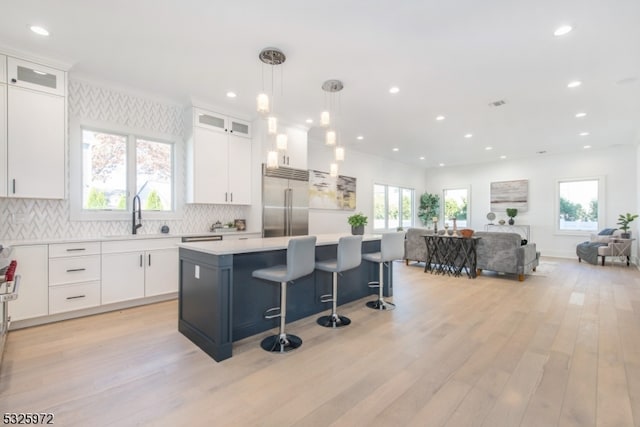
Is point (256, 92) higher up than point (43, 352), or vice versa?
point (256, 92)

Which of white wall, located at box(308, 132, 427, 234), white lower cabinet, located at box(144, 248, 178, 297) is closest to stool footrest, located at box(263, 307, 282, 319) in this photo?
white lower cabinet, located at box(144, 248, 178, 297)

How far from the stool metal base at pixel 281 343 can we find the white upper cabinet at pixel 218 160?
2.68 m

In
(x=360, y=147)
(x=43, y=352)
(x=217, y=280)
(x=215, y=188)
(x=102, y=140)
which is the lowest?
(x=43, y=352)

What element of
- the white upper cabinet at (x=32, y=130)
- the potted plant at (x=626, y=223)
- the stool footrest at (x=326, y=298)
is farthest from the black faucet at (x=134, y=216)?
the potted plant at (x=626, y=223)

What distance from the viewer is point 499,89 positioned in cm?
408

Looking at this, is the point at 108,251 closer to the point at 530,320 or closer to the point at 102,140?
the point at 102,140

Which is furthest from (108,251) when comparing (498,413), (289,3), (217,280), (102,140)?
(498,413)

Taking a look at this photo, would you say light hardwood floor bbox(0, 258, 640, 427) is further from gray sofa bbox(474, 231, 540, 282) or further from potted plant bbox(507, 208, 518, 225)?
potted plant bbox(507, 208, 518, 225)

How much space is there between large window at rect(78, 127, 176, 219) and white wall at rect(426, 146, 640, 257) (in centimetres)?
910

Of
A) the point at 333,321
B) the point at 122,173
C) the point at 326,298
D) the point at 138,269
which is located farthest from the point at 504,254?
the point at 122,173

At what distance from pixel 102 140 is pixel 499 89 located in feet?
18.0

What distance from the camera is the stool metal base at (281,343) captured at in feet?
8.61

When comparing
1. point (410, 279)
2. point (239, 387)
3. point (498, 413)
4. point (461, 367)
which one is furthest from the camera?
point (410, 279)

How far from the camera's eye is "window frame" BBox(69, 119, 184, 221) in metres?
3.79
